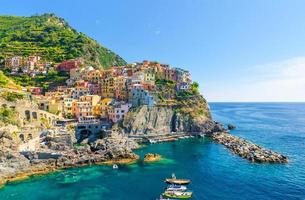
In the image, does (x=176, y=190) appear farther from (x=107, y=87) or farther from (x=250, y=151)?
(x=107, y=87)

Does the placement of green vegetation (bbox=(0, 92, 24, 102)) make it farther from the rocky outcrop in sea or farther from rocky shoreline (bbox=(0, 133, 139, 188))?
rocky shoreline (bbox=(0, 133, 139, 188))

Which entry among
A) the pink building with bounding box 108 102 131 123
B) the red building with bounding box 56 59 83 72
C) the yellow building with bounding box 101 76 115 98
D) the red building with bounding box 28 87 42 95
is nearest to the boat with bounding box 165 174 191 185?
the pink building with bounding box 108 102 131 123

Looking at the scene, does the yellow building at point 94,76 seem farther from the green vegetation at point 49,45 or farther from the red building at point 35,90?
the green vegetation at point 49,45

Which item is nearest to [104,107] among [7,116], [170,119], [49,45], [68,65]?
[170,119]

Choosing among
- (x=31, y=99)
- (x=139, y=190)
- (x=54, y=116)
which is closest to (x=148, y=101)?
(x=54, y=116)

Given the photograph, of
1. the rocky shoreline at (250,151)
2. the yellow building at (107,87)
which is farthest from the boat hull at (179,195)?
the yellow building at (107,87)

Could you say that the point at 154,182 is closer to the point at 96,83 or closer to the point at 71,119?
the point at 71,119
